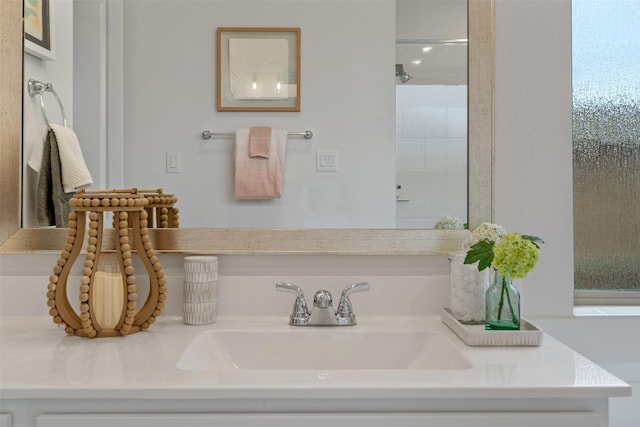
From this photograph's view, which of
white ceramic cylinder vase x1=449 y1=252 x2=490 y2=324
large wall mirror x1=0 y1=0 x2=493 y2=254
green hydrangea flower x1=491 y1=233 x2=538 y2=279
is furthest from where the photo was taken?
large wall mirror x1=0 y1=0 x2=493 y2=254

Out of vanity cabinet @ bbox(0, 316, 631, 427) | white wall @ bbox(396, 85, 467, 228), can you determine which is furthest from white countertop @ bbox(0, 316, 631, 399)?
white wall @ bbox(396, 85, 467, 228)

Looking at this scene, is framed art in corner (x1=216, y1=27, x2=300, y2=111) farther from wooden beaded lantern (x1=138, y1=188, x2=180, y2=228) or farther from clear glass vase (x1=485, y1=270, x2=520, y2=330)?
clear glass vase (x1=485, y1=270, x2=520, y2=330)

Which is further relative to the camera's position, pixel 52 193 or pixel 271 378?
pixel 52 193

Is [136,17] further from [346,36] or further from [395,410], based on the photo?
[395,410]

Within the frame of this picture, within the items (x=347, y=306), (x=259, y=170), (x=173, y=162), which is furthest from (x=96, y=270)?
(x=347, y=306)

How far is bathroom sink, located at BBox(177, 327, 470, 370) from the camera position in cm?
126

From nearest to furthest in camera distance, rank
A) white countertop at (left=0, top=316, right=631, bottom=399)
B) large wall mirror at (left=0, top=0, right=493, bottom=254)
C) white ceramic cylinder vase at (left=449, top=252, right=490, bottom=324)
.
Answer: white countertop at (left=0, top=316, right=631, bottom=399) → white ceramic cylinder vase at (left=449, top=252, right=490, bottom=324) → large wall mirror at (left=0, top=0, right=493, bottom=254)

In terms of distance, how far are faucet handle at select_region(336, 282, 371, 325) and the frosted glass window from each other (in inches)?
24.0

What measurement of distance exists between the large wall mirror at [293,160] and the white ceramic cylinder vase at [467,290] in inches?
5.7

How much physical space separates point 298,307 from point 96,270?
0.44 meters

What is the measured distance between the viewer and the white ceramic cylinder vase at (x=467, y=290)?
4.13 ft

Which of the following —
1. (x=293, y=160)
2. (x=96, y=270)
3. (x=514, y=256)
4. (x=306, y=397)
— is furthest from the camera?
(x=293, y=160)
